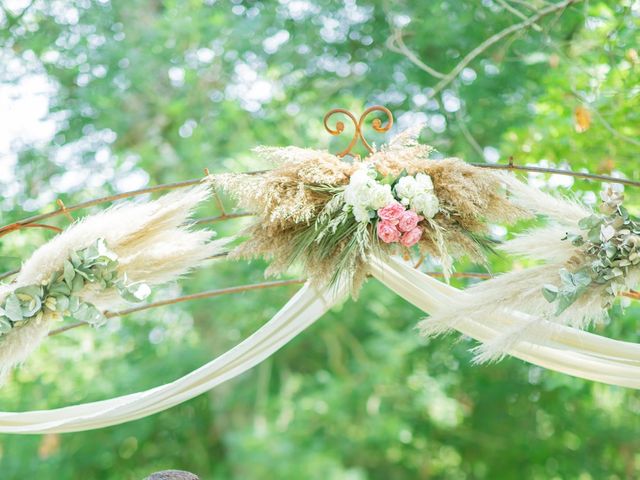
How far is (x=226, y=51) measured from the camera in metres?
7.42

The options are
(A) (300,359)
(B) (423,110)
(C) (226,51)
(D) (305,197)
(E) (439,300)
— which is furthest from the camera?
(A) (300,359)

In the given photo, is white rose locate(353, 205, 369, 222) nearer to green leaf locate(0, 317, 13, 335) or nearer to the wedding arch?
the wedding arch

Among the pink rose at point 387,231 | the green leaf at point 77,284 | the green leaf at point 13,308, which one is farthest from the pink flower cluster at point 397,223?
the green leaf at point 13,308

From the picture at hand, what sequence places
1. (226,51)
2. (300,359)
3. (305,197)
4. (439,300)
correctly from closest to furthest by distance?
1. (305,197)
2. (439,300)
3. (226,51)
4. (300,359)

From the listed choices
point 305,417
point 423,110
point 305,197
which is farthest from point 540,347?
point 305,417

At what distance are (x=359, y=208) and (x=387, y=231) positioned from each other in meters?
0.11

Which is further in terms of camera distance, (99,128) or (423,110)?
(99,128)

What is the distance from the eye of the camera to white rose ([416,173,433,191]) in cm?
326

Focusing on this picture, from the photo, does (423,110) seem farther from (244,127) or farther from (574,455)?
(574,455)

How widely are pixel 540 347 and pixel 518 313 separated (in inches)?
7.1

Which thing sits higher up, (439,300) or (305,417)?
(439,300)

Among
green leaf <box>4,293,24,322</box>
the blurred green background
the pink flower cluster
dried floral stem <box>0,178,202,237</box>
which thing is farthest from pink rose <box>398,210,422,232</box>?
the blurred green background

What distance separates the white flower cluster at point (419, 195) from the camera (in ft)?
10.6

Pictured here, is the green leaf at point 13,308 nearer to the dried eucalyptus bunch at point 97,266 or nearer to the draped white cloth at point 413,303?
the dried eucalyptus bunch at point 97,266
